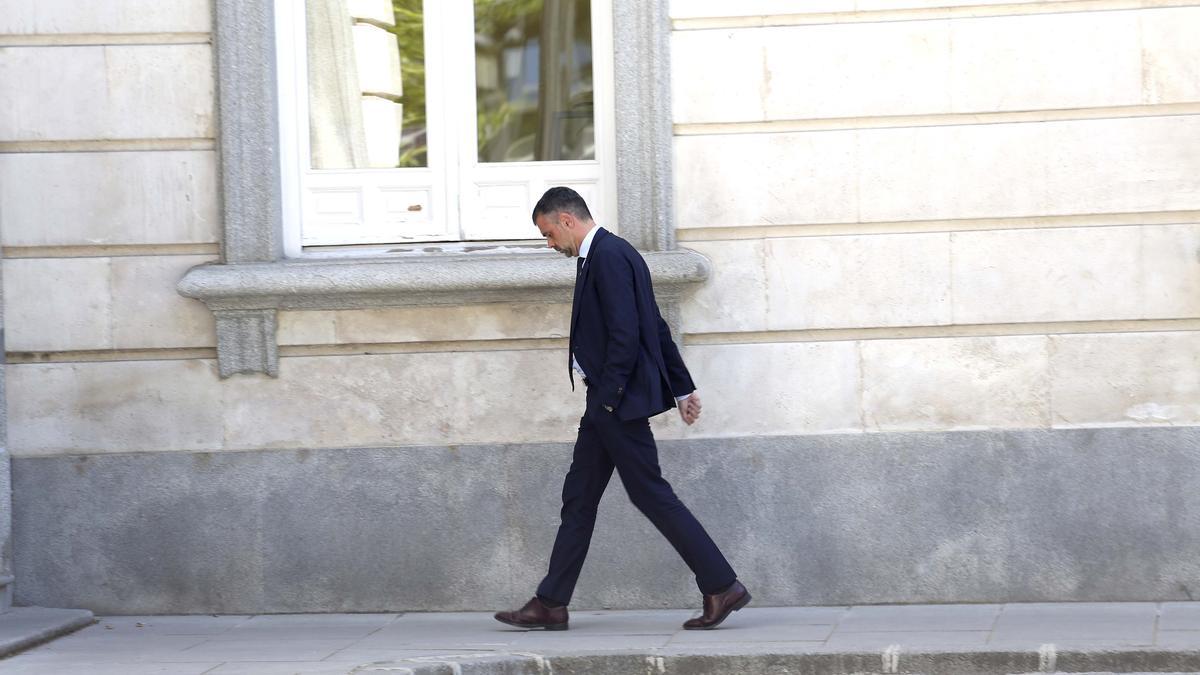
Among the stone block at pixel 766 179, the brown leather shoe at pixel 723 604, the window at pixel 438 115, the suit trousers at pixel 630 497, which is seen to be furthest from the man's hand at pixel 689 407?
the window at pixel 438 115

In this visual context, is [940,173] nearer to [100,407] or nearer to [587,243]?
[587,243]

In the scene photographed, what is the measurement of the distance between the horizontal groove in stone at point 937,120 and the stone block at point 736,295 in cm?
54

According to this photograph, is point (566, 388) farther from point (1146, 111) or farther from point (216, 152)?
point (1146, 111)

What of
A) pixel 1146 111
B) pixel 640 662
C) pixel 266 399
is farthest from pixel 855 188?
pixel 266 399

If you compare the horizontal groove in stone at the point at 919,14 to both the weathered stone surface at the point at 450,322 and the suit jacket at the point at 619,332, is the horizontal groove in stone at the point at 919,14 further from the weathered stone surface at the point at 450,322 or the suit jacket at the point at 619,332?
the weathered stone surface at the point at 450,322

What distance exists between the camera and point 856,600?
7141mm

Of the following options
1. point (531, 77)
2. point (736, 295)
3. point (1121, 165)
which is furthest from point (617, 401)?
point (1121, 165)

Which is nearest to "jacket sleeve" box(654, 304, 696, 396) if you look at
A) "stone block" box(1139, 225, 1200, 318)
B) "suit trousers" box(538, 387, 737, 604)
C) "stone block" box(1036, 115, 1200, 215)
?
"suit trousers" box(538, 387, 737, 604)

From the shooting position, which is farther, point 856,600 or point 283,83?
point 283,83

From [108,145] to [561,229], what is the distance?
243cm

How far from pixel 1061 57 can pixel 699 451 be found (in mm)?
2434

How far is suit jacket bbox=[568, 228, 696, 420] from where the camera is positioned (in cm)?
622

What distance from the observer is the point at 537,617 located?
6.57 metres

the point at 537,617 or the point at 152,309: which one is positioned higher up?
the point at 152,309
